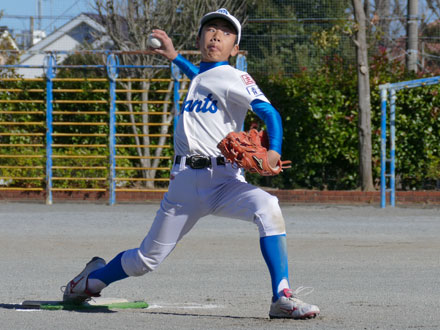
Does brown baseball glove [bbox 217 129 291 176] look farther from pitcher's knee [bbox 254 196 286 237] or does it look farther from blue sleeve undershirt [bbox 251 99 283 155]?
pitcher's knee [bbox 254 196 286 237]

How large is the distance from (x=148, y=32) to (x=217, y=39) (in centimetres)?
1538

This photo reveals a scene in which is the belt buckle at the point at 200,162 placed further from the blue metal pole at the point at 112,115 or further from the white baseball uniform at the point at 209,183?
the blue metal pole at the point at 112,115

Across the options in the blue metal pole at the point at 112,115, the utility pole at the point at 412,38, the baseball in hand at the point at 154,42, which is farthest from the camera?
the utility pole at the point at 412,38

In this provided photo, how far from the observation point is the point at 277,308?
5402 mm

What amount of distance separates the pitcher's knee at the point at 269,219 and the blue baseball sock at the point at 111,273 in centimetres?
105

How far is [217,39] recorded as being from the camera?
5.71 metres

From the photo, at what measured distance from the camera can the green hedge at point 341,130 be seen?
17469 millimetres

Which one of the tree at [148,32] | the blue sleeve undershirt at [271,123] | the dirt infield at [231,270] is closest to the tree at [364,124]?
the dirt infield at [231,270]

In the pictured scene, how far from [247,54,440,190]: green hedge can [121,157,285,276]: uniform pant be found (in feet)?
40.3

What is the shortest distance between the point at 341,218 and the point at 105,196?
5624 millimetres

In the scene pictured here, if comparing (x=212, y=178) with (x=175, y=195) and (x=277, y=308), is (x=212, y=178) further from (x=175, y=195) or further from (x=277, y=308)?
(x=277, y=308)

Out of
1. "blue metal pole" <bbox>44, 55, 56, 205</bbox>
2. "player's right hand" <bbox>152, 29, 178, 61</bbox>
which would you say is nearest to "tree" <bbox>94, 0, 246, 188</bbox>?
"blue metal pole" <bbox>44, 55, 56, 205</bbox>

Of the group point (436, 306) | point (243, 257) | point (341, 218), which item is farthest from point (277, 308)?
point (341, 218)

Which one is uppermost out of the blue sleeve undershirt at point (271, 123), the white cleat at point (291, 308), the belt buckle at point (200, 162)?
the blue sleeve undershirt at point (271, 123)
